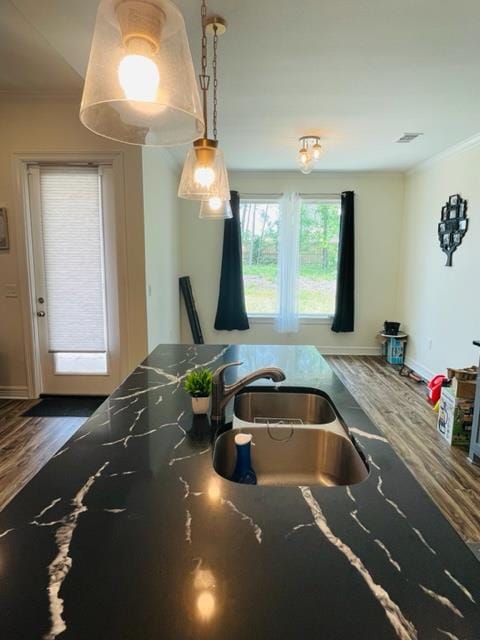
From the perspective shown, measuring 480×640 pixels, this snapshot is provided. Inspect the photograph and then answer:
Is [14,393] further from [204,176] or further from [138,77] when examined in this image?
[138,77]

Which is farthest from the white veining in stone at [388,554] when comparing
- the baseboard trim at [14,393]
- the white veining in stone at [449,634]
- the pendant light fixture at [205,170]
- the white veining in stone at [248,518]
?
the baseboard trim at [14,393]

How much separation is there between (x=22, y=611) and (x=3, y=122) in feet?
12.8

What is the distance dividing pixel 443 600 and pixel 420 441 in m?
2.67

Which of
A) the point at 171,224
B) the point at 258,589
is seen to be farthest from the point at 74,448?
the point at 171,224

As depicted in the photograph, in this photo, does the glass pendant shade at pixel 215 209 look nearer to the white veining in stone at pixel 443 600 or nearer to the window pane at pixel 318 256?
the white veining in stone at pixel 443 600

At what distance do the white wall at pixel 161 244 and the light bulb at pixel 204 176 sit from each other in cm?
196

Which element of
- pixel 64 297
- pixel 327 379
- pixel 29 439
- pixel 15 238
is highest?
pixel 15 238

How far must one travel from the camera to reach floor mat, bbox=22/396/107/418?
3.38m

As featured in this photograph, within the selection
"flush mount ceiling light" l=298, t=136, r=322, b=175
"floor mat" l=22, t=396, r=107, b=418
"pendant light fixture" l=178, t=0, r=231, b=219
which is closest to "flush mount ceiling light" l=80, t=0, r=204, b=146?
"pendant light fixture" l=178, t=0, r=231, b=219

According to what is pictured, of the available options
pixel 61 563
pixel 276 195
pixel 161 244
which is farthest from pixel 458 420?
pixel 276 195

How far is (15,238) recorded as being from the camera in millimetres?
3469

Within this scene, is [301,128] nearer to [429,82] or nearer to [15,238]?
[429,82]

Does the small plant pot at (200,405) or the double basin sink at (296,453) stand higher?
the small plant pot at (200,405)

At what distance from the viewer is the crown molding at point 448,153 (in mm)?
3619
